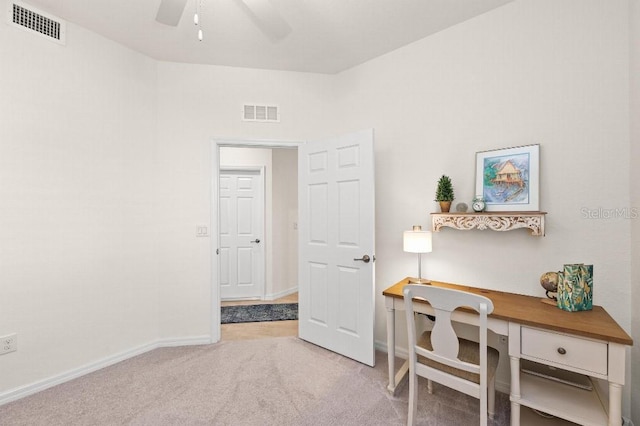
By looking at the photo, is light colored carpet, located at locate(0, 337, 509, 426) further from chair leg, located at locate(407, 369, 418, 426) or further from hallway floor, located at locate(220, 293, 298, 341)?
hallway floor, located at locate(220, 293, 298, 341)

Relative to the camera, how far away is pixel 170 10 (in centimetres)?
172

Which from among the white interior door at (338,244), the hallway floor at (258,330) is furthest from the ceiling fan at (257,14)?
the hallway floor at (258,330)

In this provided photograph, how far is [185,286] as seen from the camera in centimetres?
294

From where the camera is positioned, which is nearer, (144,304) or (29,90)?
(29,90)

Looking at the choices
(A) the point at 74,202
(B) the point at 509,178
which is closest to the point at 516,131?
(B) the point at 509,178

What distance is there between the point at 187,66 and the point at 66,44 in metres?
0.94

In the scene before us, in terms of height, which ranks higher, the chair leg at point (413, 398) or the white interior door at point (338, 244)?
the white interior door at point (338, 244)

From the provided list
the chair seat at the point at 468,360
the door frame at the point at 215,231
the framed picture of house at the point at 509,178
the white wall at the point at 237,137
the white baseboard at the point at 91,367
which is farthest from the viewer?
the door frame at the point at 215,231

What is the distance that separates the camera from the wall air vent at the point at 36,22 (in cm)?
206

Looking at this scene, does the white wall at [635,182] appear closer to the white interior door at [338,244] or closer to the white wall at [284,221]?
the white interior door at [338,244]

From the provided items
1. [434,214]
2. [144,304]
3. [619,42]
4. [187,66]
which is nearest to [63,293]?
[144,304]

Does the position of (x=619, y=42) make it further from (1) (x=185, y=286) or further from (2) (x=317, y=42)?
(1) (x=185, y=286)

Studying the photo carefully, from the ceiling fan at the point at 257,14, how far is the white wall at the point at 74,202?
117cm

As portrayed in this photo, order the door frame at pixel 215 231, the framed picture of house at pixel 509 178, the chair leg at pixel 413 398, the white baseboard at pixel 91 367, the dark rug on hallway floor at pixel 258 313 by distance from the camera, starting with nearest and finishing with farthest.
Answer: the chair leg at pixel 413 398 < the framed picture of house at pixel 509 178 < the white baseboard at pixel 91 367 < the door frame at pixel 215 231 < the dark rug on hallway floor at pixel 258 313
